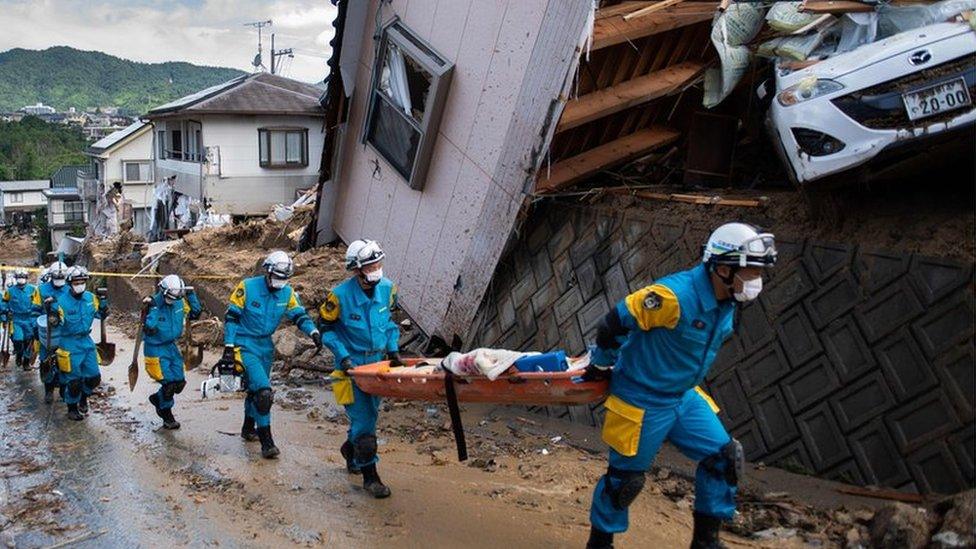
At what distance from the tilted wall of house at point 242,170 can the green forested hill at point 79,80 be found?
118856 mm

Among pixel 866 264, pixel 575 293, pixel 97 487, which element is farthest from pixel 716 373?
pixel 97 487

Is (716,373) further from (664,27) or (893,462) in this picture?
(664,27)

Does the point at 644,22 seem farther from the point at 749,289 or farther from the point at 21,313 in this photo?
the point at 21,313

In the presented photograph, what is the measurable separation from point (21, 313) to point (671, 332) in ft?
42.8

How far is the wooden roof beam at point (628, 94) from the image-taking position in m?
8.41

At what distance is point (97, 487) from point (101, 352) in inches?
171

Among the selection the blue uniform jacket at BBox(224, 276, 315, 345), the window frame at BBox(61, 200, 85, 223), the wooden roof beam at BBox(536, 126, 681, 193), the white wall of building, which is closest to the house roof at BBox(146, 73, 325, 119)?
the wooden roof beam at BBox(536, 126, 681, 193)

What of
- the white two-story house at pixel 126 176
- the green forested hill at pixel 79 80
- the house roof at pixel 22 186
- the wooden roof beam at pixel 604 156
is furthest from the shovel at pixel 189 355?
the green forested hill at pixel 79 80

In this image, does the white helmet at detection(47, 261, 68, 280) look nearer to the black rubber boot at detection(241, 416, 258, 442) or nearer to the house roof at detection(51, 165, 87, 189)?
the black rubber boot at detection(241, 416, 258, 442)

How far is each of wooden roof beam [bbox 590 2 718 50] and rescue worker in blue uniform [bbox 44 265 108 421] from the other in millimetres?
6736

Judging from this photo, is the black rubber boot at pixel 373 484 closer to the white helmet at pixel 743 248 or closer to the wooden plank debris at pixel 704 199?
the white helmet at pixel 743 248

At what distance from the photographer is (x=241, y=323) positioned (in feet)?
24.7

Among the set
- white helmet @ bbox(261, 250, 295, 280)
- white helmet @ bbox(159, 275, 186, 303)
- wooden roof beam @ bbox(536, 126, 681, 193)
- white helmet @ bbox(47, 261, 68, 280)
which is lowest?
white helmet @ bbox(47, 261, 68, 280)

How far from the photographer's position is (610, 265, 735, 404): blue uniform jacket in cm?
434
